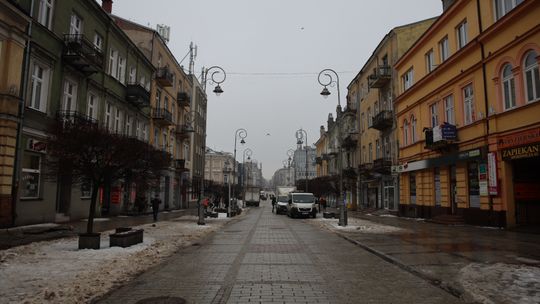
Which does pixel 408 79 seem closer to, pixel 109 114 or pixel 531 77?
pixel 531 77

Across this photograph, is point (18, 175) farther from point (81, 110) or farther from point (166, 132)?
point (166, 132)

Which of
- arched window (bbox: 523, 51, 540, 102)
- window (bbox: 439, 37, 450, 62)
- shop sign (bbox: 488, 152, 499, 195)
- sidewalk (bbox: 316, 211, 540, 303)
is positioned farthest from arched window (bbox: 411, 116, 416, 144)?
sidewalk (bbox: 316, 211, 540, 303)

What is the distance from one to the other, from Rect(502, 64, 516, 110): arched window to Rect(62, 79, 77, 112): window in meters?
21.1

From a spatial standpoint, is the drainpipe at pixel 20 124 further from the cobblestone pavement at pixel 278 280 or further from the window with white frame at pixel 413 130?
the window with white frame at pixel 413 130

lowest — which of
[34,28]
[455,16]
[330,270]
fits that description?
[330,270]

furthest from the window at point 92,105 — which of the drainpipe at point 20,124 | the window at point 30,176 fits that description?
the drainpipe at point 20,124

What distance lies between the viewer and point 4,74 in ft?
51.4

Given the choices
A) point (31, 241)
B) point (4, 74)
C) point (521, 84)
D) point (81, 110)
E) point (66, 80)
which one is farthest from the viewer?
point (81, 110)

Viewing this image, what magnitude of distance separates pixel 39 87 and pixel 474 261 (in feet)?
61.9

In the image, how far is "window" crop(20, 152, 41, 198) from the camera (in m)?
17.2

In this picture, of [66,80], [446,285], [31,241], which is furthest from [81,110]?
[446,285]

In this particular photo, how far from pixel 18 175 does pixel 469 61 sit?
72.1 feet

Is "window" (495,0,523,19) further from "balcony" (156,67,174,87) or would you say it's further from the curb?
"balcony" (156,67,174,87)

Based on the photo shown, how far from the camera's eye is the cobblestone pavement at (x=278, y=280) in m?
6.52
